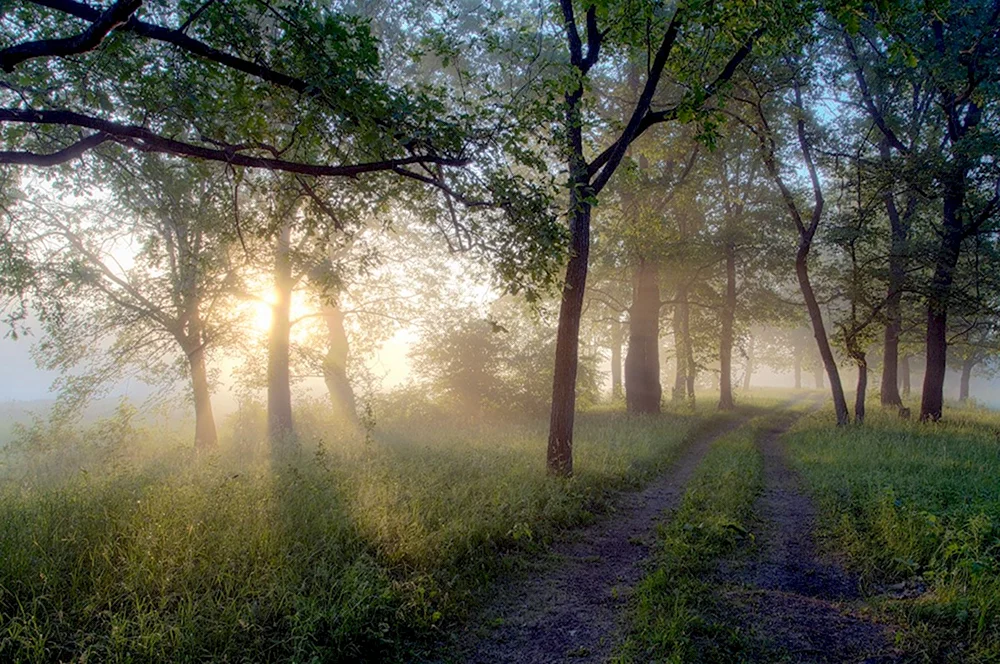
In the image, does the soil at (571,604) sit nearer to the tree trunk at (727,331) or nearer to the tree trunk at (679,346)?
the tree trunk at (727,331)

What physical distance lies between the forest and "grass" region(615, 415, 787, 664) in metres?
0.04

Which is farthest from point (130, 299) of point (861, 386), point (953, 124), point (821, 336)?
point (953, 124)

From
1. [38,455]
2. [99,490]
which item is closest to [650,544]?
[99,490]

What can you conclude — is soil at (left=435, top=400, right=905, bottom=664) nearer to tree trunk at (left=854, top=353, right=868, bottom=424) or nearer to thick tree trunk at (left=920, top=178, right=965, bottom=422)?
tree trunk at (left=854, top=353, right=868, bottom=424)

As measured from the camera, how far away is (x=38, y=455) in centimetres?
1390

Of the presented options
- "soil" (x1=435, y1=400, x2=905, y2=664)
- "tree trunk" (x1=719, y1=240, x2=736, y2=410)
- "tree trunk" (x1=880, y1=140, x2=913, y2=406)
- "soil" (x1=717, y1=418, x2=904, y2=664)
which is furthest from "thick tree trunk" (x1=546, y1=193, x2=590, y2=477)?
"tree trunk" (x1=719, y1=240, x2=736, y2=410)

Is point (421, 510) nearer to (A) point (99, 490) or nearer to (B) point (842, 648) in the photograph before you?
(A) point (99, 490)

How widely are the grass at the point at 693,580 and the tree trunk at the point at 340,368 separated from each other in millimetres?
13339

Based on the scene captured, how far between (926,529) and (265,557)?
7.18 m

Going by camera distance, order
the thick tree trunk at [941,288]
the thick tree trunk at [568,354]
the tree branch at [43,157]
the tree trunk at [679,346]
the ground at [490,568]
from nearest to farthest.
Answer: the ground at [490,568]
the tree branch at [43,157]
the thick tree trunk at [568,354]
the thick tree trunk at [941,288]
the tree trunk at [679,346]

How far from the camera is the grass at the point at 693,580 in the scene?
13.8ft

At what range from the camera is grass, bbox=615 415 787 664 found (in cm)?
419

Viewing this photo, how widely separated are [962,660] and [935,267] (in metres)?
17.1

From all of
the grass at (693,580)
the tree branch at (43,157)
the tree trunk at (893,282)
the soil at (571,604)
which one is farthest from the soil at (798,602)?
the tree trunk at (893,282)
